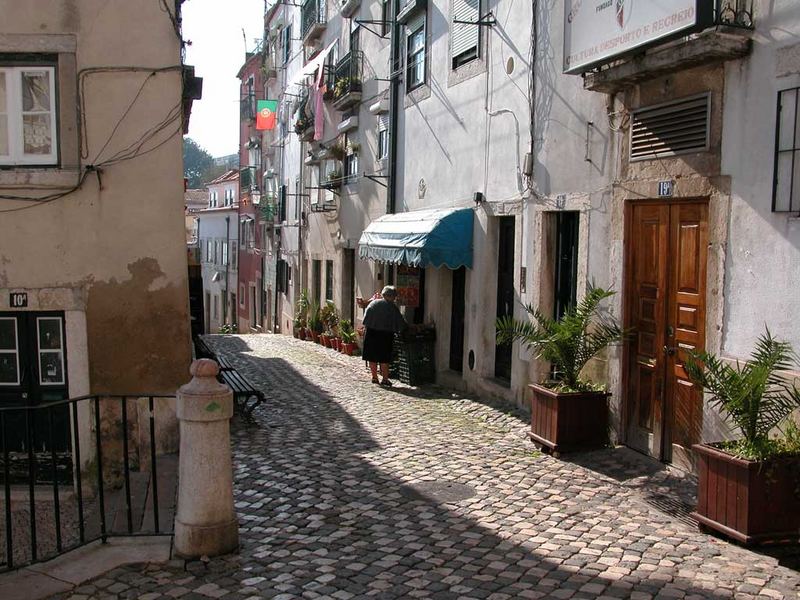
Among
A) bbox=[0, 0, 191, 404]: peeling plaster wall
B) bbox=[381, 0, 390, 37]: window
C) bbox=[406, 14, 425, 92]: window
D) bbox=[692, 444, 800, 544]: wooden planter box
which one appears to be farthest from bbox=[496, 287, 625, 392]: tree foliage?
bbox=[381, 0, 390, 37]: window

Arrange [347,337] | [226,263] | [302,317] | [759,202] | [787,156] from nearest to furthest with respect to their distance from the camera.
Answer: [787,156] < [759,202] < [347,337] < [302,317] < [226,263]

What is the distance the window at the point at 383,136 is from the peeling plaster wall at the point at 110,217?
28.7 ft

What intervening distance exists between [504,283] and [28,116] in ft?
20.6

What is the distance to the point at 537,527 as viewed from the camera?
19.2 ft

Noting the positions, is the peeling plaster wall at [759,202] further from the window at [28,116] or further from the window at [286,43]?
the window at [286,43]

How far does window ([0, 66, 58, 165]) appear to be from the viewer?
756 cm

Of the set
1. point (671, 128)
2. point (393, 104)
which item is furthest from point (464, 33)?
point (671, 128)

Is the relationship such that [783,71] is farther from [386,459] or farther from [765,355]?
[386,459]

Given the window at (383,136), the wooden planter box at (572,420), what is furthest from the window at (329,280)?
the wooden planter box at (572,420)

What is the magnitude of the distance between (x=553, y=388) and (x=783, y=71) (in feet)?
11.6

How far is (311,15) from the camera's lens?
23.9 meters

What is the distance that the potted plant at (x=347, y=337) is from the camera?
18.1 meters

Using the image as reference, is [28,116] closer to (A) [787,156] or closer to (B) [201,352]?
(B) [201,352]

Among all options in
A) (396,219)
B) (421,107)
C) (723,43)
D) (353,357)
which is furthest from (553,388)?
(353,357)
